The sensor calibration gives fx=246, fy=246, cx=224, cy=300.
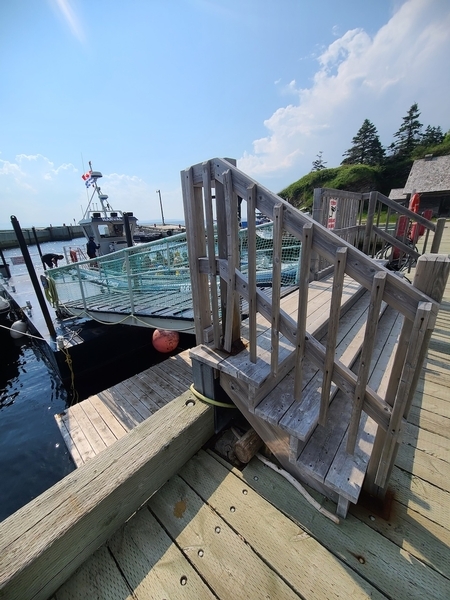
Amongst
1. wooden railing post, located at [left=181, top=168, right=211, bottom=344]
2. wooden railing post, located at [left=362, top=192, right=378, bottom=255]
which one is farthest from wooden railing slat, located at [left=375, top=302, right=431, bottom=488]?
wooden railing post, located at [left=362, top=192, right=378, bottom=255]

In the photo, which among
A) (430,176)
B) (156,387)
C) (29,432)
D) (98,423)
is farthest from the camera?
(430,176)

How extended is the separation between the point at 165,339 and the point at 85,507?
179 inches

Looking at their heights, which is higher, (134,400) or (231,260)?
(231,260)

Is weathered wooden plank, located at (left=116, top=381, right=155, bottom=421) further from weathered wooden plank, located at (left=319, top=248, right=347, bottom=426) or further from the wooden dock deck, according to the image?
weathered wooden plank, located at (left=319, top=248, right=347, bottom=426)

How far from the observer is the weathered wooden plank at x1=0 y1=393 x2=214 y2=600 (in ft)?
3.77

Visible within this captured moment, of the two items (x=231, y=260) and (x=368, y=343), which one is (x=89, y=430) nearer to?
(x=231, y=260)

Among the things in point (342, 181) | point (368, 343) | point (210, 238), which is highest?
point (342, 181)

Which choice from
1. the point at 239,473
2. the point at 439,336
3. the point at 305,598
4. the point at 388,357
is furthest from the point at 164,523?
the point at 439,336

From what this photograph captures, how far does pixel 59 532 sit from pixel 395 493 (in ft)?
6.30

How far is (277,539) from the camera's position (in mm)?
1396

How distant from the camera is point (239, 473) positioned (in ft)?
5.86

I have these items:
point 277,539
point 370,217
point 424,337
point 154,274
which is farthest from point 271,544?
point 370,217

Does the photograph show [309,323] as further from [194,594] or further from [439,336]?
[439,336]

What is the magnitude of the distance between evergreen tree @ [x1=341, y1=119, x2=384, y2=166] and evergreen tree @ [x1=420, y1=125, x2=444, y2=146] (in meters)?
5.91
